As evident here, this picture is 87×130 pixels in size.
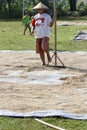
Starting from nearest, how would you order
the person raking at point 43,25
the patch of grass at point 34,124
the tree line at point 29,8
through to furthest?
the patch of grass at point 34,124 → the person raking at point 43,25 → the tree line at point 29,8

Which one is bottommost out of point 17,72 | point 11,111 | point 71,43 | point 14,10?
point 14,10

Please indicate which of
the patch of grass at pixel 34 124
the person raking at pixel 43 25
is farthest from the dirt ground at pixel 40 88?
the person raking at pixel 43 25

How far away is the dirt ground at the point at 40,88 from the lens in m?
7.05

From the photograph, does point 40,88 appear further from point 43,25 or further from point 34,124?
point 43,25

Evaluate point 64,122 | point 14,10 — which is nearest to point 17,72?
point 64,122

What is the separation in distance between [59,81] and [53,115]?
2746 mm

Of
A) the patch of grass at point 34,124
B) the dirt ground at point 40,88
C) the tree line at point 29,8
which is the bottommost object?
the tree line at point 29,8

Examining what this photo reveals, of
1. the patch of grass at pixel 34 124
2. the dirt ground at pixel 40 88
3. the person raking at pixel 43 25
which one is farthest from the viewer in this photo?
the person raking at pixel 43 25

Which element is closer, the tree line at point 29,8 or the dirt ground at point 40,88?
the dirt ground at point 40,88

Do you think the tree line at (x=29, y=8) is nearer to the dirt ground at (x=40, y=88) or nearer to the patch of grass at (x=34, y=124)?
the dirt ground at (x=40, y=88)

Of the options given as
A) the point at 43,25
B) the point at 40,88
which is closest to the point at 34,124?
the point at 40,88

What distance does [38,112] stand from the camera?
6.63 metres

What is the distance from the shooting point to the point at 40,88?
842 centimetres

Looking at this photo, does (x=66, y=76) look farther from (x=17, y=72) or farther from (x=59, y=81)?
(x=17, y=72)
